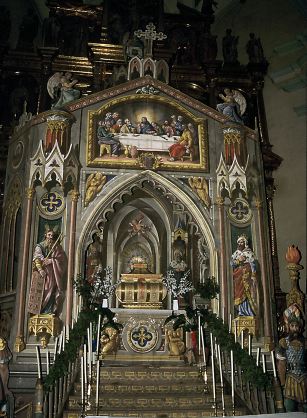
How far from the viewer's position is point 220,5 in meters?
20.6

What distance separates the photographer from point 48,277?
12508 millimetres

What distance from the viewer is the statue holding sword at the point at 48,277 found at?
1226cm

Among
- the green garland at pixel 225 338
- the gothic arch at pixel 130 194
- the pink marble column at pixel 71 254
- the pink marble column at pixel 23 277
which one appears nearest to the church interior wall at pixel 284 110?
the gothic arch at pixel 130 194

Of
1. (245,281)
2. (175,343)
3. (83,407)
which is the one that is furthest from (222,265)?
(83,407)

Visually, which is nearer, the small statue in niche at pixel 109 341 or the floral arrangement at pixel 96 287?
the small statue in niche at pixel 109 341

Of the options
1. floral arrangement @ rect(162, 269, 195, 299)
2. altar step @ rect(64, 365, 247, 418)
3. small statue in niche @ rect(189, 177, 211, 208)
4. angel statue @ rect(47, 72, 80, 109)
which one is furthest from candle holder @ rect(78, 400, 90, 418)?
angel statue @ rect(47, 72, 80, 109)

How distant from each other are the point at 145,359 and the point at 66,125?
6.49 m

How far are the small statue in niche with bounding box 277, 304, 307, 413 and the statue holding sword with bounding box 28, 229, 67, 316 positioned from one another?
17.7ft

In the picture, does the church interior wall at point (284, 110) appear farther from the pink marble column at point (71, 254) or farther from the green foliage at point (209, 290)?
the pink marble column at point (71, 254)

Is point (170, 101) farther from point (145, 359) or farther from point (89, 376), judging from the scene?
point (89, 376)

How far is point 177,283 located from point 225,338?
3.06 m

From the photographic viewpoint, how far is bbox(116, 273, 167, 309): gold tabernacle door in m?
13.5

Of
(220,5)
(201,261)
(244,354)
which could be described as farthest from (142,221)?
(220,5)

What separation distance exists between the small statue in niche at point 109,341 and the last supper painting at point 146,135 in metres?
4.46
